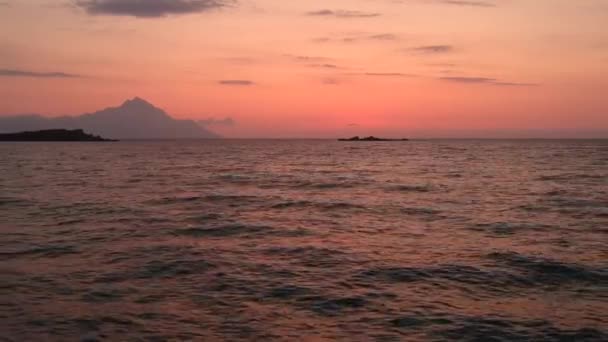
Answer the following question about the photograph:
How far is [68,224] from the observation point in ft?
69.1

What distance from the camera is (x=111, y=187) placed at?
36344 mm

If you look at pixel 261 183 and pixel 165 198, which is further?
pixel 261 183

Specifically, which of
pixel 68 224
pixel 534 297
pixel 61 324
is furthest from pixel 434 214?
pixel 61 324

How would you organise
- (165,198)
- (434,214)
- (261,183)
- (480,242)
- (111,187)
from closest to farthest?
(480,242), (434,214), (165,198), (111,187), (261,183)

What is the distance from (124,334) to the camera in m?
9.05

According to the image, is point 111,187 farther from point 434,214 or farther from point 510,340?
point 510,340

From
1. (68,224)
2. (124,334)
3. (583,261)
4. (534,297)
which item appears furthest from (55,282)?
(583,261)

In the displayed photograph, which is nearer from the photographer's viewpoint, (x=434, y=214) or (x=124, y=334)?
(x=124, y=334)

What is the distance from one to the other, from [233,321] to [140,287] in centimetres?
341

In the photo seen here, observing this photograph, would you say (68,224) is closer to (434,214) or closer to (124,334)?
(124,334)

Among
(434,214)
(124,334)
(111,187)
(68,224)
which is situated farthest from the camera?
(111,187)

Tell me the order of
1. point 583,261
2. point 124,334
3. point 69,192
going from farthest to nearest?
point 69,192 < point 583,261 < point 124,334

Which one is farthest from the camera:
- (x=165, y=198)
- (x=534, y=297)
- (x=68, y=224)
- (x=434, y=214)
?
(x=165, y=198)

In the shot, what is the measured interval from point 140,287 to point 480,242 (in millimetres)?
11688
